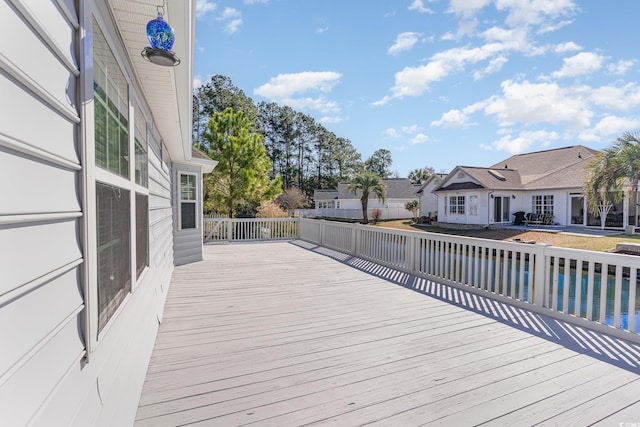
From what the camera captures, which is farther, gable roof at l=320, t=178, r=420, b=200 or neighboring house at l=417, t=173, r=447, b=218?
gable roof at l=320, t=178, r=420, b=200

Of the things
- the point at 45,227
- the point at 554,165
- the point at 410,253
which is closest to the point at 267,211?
the point at 410,253

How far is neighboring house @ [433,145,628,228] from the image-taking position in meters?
17.0

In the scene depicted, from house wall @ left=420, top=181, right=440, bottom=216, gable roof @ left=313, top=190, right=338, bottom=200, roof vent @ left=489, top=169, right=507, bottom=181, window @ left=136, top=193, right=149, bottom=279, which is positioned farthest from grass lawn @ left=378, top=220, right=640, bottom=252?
gable roof @ left=313, top=190, right=338, bottom=200

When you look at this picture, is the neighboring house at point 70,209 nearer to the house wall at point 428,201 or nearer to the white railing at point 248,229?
the white railing at point 248,229

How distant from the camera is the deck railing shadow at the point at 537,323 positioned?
2857 millimetres

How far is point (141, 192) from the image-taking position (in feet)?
9.20

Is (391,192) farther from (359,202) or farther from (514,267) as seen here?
(514,267)

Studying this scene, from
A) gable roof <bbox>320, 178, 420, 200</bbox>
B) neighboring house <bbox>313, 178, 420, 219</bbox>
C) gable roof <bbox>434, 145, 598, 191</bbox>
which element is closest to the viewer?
gable roof <bbox>434, 145, 598, 191</bbox>

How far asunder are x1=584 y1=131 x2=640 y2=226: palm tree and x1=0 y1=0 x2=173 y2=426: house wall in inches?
604

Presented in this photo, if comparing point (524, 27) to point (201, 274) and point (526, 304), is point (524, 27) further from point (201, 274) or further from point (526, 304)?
point (201, 274)

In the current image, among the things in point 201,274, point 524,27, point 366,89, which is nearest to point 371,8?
point 524,27

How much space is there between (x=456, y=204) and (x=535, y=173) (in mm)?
5280

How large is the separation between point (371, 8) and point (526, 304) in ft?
27.0

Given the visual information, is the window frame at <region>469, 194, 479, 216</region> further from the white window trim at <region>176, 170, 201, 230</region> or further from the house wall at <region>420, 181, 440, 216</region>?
the white window trim at <region>176, 170, 201, 230</region>
